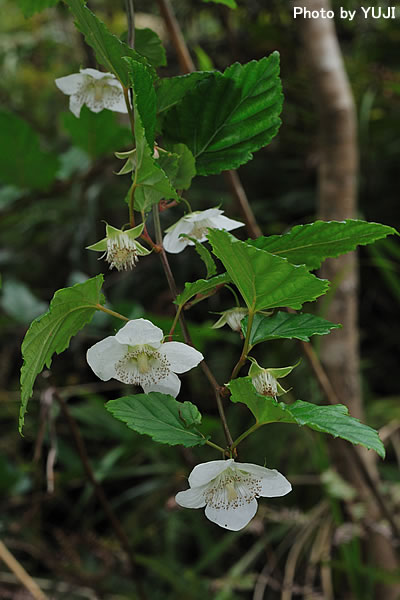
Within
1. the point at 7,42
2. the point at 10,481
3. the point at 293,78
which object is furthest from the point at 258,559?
the point at 7,42

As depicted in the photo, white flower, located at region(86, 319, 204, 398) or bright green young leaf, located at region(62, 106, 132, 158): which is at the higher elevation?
bright green young leaf, located at region(62, 106, 132, 158)

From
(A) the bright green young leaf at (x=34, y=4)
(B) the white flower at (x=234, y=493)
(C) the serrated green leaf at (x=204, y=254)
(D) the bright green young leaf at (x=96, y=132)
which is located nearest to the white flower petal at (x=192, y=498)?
(B) the white flower at (x=234, y=493)

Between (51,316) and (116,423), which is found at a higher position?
(51,316)

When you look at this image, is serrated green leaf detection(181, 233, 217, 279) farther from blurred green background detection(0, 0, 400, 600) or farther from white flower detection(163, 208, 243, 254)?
blurred green background detection(0, 0, 400, 600)

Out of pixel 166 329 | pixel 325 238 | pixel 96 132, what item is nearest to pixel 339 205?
pixel 96 132

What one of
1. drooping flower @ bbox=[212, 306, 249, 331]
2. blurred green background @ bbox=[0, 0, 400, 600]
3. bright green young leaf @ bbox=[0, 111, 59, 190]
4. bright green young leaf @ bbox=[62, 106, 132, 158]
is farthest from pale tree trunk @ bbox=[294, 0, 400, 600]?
drooping flower @ bbox=[212, 306, 249, 331]

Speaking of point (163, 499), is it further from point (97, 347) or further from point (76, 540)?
point (97, 347)
